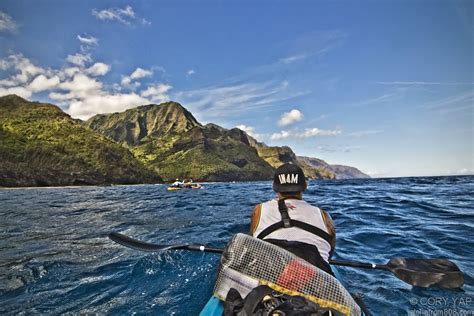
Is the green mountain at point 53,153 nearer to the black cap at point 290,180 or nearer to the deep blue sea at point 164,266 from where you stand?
→ the deep blue sea at point 164,266

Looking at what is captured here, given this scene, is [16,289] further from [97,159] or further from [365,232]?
[97,159]

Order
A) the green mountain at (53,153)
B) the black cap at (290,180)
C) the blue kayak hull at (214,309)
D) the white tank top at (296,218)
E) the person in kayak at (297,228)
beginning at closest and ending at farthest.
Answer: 1. the blue kayak hull at (214,309)
2. the person in kayak at (297,228)
3. the white tank top at (296,218)
4. the black cap at (290,180)
5. the green mountain at (53,153)

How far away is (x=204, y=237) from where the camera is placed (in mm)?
9094

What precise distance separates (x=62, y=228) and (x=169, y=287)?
27.2ft

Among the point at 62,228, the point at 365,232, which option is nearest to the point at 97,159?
the point at 62,228

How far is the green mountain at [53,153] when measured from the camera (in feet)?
299

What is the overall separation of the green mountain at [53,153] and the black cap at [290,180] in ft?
351

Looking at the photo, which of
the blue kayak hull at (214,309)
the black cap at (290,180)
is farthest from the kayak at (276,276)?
the black cap at (290,180)

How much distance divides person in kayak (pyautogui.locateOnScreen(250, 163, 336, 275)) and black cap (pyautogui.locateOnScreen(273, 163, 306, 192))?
0.02 m

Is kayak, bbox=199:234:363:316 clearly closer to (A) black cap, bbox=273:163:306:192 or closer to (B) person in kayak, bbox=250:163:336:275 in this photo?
(B) person in kayak, bbox=250:163:336:275

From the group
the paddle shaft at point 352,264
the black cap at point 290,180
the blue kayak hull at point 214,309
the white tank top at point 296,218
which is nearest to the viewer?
the blue kayak hull at point 214,309

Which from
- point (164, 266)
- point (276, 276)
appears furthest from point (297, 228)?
point (164, 266)

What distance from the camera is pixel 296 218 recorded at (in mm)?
3537

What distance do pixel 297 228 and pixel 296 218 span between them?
14 centimetres
